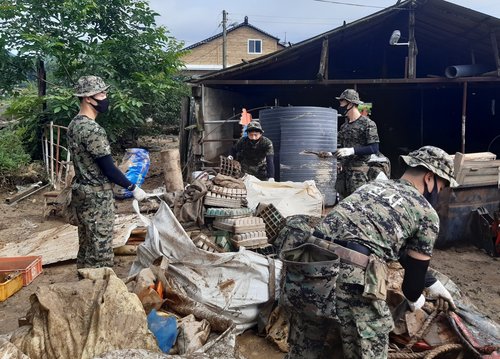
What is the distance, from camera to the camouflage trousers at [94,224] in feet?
11.2

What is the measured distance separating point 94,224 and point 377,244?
2.39 metres

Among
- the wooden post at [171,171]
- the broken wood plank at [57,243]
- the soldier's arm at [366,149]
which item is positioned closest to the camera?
the broken wood plank at [57,243]

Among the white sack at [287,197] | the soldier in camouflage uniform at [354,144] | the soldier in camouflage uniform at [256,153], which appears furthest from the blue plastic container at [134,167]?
the soldier in camouflage uniform at [354,144]

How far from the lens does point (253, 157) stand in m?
6.12

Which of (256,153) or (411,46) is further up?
(411,46)

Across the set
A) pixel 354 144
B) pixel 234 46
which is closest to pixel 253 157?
pixel 354 144

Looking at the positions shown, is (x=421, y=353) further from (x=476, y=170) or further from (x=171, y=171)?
(x=171, y=171)

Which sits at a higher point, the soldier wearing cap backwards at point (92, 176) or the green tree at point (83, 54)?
the green tree at point (83, 54)

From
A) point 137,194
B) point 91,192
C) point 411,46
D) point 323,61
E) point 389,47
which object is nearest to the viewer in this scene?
point 91,192

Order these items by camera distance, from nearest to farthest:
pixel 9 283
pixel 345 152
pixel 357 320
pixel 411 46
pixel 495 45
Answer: pixel 357 320 → pixel 9 283 → pixel 345 152 → pixel 495 45 → pixel 411 46

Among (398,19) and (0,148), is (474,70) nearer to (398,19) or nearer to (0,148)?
(398,19)

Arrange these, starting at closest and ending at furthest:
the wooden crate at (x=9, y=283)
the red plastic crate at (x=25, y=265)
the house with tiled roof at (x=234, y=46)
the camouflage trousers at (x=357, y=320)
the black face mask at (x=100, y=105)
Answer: the camouflage trousers at (x=357, y=320) → the black face mask at (x=100, y=105) → the wooden crate at (x=9, y=283) → the red plastic crate at (x=25, y=265) → the house with tiled roof at (x=234, y=46)

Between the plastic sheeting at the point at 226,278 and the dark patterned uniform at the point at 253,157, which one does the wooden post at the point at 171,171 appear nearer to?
the dark patterned uniform at the point at 253,157

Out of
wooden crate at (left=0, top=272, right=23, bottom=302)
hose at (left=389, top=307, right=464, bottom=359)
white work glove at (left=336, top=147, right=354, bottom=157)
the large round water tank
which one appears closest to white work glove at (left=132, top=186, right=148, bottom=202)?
wooden crate at (left=0, top=272, right=23, bottom=302)
